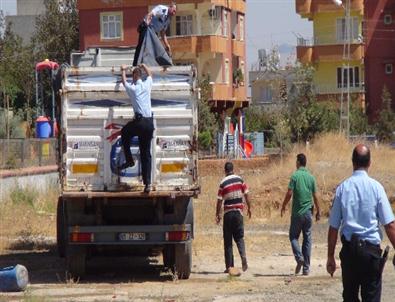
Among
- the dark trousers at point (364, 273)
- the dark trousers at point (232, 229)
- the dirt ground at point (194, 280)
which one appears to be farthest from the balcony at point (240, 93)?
the dark trousers at point (364, 273)

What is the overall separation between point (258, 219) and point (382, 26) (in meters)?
49.8

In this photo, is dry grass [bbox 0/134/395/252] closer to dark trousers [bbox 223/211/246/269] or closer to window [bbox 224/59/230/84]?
dark trousers [bbox 223/211/246/269]

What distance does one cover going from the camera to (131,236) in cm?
1722

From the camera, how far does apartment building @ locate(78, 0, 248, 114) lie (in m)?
65.8

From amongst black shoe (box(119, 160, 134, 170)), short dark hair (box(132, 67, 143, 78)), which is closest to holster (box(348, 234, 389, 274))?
black shoe (box(119, 160, 134, 170))

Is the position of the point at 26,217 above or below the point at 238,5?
below

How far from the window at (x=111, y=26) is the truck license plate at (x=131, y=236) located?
1993 inches

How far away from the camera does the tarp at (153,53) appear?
1836 centimetres

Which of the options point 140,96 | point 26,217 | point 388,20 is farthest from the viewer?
point 388,20

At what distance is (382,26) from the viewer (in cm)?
7856

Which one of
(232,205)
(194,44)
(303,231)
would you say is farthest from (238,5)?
(232,205)

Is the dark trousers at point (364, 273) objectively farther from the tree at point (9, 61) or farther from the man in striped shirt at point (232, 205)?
the tree at point (9, 61)

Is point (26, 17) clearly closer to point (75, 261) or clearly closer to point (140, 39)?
point (140, 39)

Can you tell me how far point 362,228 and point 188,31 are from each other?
57.2 metres
